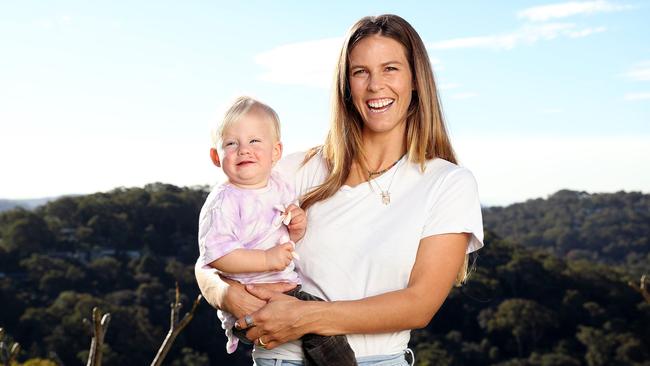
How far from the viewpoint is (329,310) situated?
230cm

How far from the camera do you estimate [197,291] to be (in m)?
31.6

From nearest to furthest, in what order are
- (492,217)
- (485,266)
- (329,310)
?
(329,310) → (485,266) → (492,217)

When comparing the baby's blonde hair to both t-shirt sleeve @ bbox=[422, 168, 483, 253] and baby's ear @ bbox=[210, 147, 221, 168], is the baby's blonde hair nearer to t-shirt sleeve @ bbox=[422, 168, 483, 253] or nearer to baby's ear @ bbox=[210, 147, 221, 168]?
baby's ear @ bbox=[210, 147, 221, 168]

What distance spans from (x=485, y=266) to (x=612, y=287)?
5.75 metres

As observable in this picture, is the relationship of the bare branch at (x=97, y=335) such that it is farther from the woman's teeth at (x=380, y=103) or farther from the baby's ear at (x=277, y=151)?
the woman's teeth at (x=380, y=103)

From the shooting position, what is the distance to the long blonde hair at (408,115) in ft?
8.46

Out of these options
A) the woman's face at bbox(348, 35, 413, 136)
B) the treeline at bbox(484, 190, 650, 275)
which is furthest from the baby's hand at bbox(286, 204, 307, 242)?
the treeline at bbox(484, 190, 650, 275)

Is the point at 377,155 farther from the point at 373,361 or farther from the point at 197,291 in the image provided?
the point at 197,291

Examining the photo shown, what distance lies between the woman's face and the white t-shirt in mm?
167

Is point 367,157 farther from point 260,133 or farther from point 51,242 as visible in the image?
point 51,242

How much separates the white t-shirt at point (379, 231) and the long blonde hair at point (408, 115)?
0.14 ft

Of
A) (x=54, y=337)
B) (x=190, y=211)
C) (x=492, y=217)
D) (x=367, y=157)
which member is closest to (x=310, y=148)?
(x=367, y=157)

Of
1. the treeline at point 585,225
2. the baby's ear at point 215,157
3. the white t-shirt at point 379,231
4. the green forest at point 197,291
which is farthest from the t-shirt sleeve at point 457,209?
the treeline at point 585,225

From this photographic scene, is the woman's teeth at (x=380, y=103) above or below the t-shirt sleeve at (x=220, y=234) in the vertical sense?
above
